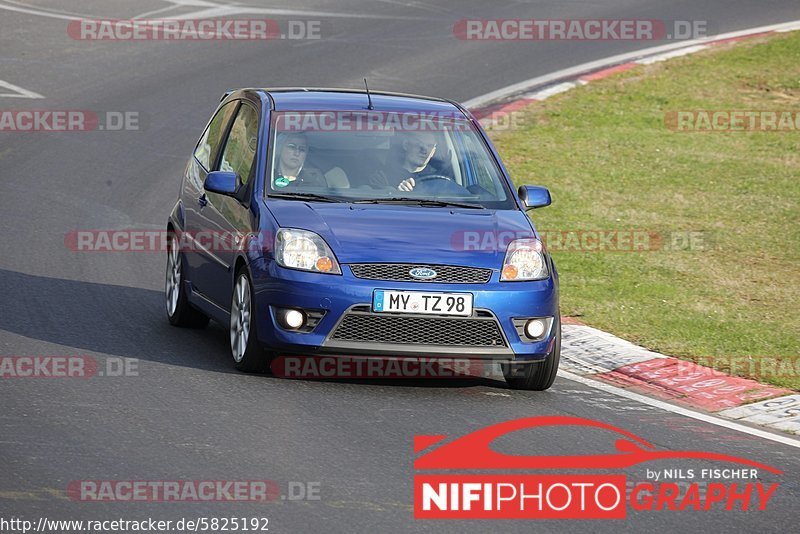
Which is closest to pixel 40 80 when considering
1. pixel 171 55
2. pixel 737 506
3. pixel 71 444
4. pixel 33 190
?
pixel 171 55

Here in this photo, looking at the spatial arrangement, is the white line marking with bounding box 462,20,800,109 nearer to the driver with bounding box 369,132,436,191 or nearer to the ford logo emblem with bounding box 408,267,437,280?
the driver with bounding box 369,132,436,191

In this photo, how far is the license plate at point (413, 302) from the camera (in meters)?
9.08

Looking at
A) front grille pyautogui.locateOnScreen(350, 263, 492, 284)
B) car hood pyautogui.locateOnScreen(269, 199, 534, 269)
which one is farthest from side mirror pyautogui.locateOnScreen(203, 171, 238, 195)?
front grille pyautogui.locateOnScreen(350, 263, 492, 284)

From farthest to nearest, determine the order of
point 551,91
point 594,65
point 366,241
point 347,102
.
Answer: point 594,65 < point 551,91 < point 347,102 < point 366,241

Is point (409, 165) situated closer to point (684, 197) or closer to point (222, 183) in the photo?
point (222, 183)

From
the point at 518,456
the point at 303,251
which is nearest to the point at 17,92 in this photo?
the point at 303,251

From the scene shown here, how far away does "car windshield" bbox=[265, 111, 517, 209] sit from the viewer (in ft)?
33.1

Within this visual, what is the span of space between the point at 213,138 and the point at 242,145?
36.1 inches

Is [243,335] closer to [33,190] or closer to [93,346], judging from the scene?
[93,346]

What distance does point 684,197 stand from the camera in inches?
675

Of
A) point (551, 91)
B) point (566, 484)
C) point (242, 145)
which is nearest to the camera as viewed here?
point (566, 484)

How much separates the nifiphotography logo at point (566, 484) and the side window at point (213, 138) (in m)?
3.94

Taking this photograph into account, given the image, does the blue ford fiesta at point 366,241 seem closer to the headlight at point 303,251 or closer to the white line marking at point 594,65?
the headlight at point 303,251

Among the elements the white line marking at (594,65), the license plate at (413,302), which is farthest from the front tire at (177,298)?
the white line marking at (594,65)
